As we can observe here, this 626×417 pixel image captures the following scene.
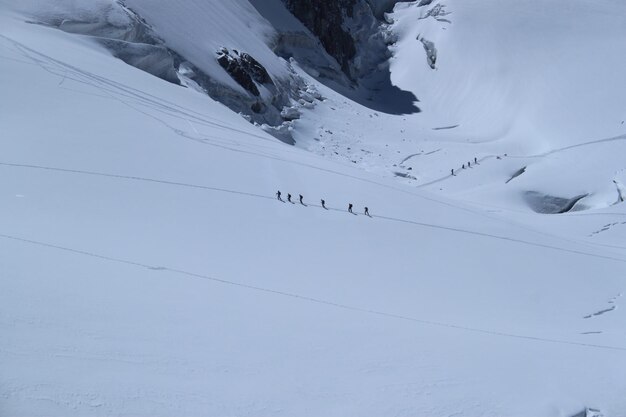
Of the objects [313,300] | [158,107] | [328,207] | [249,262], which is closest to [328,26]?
[158,107]

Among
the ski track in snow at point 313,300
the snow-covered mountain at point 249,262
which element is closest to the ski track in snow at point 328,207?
the snow-covered mountain at point 249,262

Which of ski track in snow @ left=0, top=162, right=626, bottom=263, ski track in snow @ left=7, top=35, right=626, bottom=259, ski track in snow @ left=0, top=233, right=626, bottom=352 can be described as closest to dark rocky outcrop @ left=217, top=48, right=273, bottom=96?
ski track in snow @ left=7, top=35, right=626, bottom=259

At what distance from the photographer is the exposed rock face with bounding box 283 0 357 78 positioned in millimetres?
41688

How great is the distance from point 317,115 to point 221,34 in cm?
598

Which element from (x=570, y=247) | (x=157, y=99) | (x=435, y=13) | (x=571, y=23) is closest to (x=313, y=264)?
(x=570, y=247)

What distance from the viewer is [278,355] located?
4.88m

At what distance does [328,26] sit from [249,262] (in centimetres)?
3823

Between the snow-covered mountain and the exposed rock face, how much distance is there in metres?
19.9

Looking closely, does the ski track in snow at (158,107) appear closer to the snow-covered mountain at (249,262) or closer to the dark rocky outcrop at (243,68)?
the snow-covered mountain at (249,262)

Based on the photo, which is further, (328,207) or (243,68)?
(243,68)

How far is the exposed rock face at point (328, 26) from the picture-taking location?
137 ft

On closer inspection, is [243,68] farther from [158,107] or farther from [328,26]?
[328,26]

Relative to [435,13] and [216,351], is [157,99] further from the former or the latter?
[435,13]

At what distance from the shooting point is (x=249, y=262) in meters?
7.11
